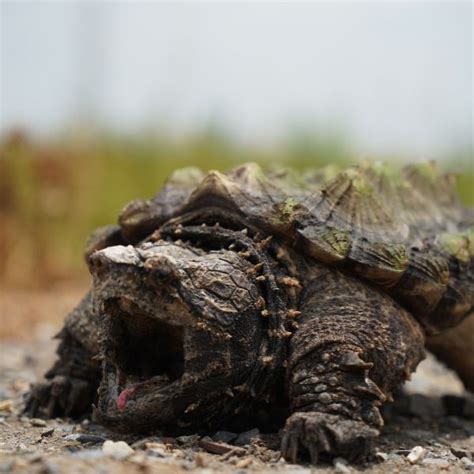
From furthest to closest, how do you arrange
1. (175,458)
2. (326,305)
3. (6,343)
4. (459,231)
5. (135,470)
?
(6,343), (459,231), (326,305), (175,458), (135,470)

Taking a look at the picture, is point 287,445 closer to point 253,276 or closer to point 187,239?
point 253,276

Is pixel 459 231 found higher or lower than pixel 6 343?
higher

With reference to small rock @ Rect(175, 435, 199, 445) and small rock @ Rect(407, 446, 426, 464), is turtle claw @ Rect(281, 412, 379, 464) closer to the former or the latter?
small rock @ Rect(407, 446, 426, 464)

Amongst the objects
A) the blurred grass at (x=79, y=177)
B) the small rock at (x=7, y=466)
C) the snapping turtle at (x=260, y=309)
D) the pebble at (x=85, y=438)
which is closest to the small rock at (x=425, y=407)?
the snapping turtle at (x=260, y=309)

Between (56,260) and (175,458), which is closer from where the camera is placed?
(175,458)

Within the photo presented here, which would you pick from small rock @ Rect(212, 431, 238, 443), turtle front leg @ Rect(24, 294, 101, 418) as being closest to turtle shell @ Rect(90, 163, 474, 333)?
turtle front leg @ Rect(24, 294, 101, 418)

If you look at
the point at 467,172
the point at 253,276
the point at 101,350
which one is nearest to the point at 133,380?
the point at 101,350

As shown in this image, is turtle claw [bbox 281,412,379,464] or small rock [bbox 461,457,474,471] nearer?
turtle claw [bbox 281,412,379,464]
